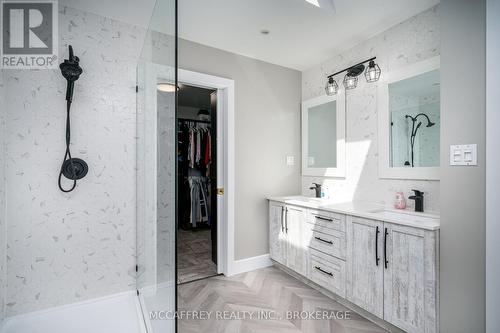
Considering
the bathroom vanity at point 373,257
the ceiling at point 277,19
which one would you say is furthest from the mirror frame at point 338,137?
the bathroom vanity at point 373,257

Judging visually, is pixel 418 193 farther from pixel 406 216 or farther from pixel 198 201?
pixel 198 201

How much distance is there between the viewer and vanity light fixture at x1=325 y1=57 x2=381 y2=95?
7.38ft

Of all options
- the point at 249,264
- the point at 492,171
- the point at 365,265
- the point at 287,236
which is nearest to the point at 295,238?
the point at 287,236

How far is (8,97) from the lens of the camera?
5.84 feet

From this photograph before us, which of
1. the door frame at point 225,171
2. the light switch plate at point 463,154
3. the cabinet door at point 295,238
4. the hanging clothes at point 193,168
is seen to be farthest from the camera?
the hanging clothes at point 193,168

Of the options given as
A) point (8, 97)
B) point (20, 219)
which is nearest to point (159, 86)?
point (8, 97)

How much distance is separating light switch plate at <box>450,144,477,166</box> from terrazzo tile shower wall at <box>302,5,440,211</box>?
0.58 metres

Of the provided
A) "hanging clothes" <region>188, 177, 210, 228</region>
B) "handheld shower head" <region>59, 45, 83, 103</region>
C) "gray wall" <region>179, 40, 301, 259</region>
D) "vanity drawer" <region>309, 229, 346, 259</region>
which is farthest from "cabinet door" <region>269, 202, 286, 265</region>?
"handheld shower head" <region>59, 45, 83, 103</region>

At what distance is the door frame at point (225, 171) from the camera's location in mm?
2668

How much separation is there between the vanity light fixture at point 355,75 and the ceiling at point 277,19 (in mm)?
273

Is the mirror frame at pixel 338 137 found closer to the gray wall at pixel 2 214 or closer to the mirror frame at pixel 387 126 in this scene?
the mirror frame at pixel 387 126

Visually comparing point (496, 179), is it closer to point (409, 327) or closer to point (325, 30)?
point (409, 327)

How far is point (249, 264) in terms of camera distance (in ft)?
9.19

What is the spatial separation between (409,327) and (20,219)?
9.35 ft
